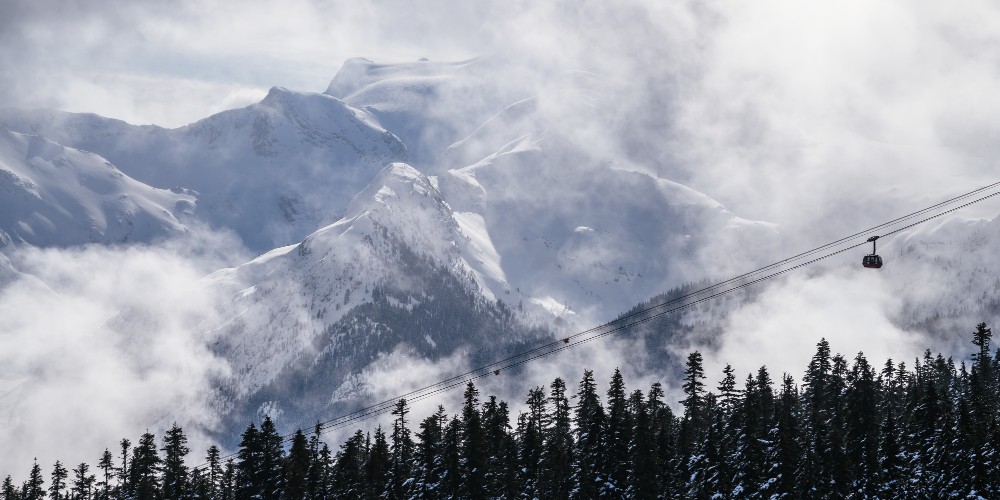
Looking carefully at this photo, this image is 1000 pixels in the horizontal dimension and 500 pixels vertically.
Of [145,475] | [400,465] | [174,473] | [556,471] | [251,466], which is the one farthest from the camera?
[145,475]

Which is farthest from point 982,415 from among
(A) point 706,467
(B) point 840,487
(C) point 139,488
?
(C) point 139,488

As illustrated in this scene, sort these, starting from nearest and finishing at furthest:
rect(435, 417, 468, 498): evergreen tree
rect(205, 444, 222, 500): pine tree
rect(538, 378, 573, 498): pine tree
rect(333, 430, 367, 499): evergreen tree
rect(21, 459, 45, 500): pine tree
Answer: rect(538, 378, 573, 498): pine tree, rect(435, 417, 468, 498): evergreen tree, rect(333, 430, 367, 499): evergreen tree, rect(205, 444, 222, 500): pine tree, rect(21, 459, 45, 500): pine tree

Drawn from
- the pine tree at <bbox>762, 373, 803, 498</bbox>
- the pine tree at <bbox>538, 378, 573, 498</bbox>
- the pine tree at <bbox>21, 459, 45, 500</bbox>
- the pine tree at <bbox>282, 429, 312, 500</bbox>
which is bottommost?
the pine tree at <bbox>762, 373, 803, 498</bbox>

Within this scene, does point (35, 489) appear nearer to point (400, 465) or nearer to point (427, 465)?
point (400, 465)

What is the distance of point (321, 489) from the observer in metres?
137

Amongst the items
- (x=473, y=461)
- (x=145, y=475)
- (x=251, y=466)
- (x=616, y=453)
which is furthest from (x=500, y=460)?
(x=145, y=475)

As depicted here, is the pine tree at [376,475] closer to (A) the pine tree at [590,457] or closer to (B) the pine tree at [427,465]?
(B) the pine tree at [427,465]

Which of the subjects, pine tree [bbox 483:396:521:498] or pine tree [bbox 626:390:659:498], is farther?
pine tree [bbox 483:396:521:498]

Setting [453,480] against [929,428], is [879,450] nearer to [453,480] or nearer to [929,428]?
[929,428]

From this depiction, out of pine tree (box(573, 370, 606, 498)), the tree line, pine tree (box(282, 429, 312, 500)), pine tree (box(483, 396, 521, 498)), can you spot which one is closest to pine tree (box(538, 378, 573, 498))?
the tree line

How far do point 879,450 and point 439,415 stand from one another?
193ft

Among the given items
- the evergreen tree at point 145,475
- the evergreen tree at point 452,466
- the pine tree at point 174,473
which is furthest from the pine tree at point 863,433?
the evergreen tree at point 145,475

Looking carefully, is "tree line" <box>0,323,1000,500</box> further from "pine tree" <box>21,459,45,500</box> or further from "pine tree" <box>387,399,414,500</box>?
"pine tree" <box>21,459,45,500</box>

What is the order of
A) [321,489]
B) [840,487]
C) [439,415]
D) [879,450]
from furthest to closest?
[439,415] < [321,489] < [879,450] < [840,487]
